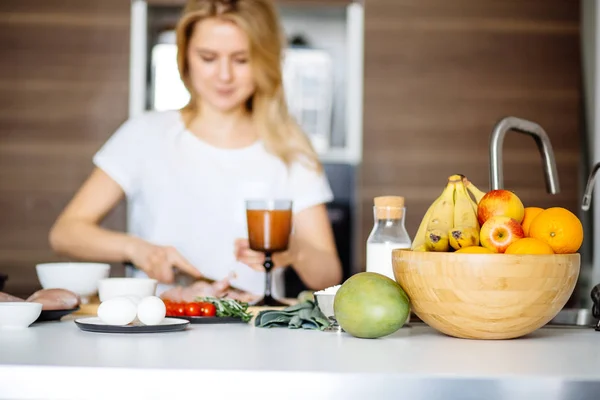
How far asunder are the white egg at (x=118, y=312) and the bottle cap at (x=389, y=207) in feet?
1.60

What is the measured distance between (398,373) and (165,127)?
2.73 metres

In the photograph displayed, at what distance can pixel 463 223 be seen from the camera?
121 centimetres

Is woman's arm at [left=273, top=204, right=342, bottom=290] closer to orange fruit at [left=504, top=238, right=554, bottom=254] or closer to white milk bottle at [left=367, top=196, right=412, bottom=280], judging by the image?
white milk bottle at [left=367, top=196, right=412, bottom=280]

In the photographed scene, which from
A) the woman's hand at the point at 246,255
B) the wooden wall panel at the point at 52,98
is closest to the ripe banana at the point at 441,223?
the woman's hand at the point at 246,255

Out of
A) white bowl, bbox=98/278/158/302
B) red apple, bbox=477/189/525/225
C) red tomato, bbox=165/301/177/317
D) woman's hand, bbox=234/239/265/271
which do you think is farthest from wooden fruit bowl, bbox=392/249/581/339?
woman's hand, bbox=234/239/265/271

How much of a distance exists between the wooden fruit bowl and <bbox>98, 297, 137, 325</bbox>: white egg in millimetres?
421

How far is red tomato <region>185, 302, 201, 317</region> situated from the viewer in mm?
1369

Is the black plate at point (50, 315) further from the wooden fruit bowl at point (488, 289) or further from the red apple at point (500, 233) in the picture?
the red apple at point (500, 233)

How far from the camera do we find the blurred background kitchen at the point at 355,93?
339cm

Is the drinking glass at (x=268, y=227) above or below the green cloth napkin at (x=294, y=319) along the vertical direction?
above

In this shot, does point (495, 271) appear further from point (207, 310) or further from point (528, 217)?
point (207, 310)

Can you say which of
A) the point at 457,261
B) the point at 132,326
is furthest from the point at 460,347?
the point at 132,326

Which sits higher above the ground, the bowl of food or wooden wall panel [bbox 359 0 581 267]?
wooden wall panel [bbox 359 0 581 267]

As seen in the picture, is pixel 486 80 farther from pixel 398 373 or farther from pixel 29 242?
pixel 398 373
